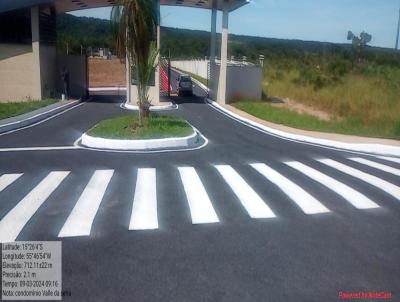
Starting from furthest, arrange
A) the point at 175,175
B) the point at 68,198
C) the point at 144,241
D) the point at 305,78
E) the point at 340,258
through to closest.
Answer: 1. the point at 305,78
2. the point at 175,175
3. the point at 68,198
4. the point at 144,241
5. the point at 340,258

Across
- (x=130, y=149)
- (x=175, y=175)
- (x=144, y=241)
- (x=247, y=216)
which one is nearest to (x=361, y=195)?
(x=247, y=216)

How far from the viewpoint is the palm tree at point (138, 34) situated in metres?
15.1

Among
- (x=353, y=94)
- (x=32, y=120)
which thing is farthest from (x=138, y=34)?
(x=353, y=94)

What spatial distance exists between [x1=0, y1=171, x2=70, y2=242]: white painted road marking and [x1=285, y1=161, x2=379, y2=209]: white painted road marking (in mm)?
6743

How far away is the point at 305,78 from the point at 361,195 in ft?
124

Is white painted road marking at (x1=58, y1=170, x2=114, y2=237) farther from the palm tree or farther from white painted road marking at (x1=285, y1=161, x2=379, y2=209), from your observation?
the palm tree

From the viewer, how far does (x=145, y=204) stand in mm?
8773

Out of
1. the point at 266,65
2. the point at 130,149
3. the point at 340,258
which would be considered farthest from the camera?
the point at 266,65

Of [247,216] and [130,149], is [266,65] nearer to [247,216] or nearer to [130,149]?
[130,149]

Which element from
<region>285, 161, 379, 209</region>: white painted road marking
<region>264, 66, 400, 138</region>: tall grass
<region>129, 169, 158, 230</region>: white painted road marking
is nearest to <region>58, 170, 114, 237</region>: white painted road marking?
<region>129, 169, 158, 230</region>: white painted road marking

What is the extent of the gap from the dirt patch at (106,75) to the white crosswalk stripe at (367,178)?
36.2 m

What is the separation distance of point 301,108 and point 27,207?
2447 cm

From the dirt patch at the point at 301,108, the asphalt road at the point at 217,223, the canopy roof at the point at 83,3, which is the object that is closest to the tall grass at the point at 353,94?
the dirt patch at the point at 301,108

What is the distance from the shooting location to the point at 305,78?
149 ft
